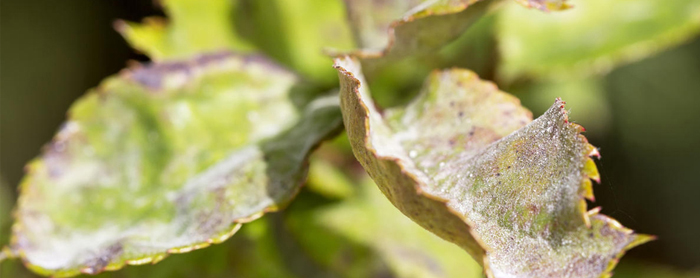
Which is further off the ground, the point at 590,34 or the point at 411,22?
the point at 411,22

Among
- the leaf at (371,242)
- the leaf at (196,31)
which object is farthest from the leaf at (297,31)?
the leaf at (371,242)

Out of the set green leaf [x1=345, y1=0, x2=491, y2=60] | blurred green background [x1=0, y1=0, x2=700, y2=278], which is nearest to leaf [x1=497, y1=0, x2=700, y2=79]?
green leaf [x1=345, y1=0, x2=491, y2=60]

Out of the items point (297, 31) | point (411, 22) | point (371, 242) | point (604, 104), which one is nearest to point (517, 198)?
point (411, 22)

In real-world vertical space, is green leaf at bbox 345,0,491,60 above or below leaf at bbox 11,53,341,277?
above

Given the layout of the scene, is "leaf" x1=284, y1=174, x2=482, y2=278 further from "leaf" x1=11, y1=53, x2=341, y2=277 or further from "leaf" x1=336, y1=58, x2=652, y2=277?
"leaf" x1=336, y1=58, x2=652, y2=277

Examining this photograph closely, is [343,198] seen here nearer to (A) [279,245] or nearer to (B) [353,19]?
(A) [279,245]

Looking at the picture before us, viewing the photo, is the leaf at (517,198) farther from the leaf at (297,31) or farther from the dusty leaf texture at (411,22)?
the leaf at (297,31)

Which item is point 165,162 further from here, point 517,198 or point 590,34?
point 590,34
